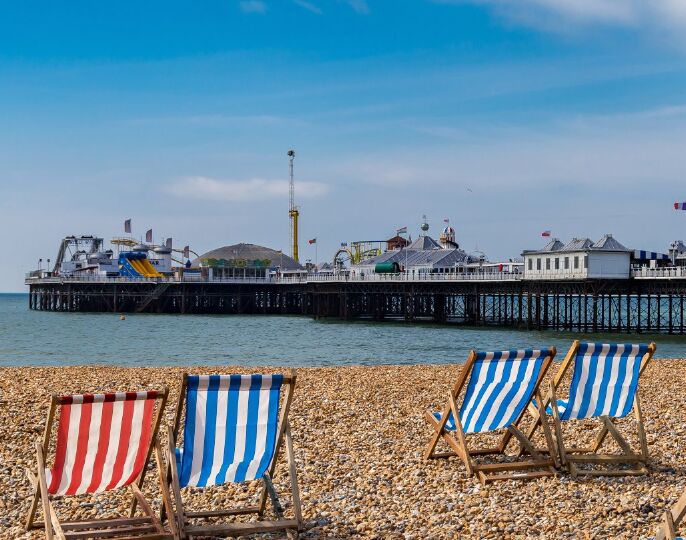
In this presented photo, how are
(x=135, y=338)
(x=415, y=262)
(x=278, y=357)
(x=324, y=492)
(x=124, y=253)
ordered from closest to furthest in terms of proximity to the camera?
(x=324, y=492) < (x=278, y=357) < (x=135, y=338) < (x=415, y=262) < (x=124, y=253)

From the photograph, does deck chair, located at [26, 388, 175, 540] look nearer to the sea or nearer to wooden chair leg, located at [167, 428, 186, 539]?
wooden chair leg, located at [167, 428, 186, 539]

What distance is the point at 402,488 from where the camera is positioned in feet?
18.7

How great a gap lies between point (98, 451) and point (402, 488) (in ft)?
6.75

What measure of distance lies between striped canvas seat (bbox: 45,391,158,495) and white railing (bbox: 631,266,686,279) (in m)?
33.2

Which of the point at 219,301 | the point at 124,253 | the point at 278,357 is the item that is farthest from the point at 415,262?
the point at 278,357

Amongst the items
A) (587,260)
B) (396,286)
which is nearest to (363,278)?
(396,286)

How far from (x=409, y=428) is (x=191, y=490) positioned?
2490 millimetres

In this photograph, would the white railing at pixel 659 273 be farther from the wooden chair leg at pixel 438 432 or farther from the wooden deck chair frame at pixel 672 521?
the wooden deck chair frame at pixel 672 521

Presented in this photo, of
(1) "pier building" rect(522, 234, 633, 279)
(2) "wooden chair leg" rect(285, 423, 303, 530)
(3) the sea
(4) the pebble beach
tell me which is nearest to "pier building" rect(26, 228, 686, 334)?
(1) "pier building" rect(522, 234, 633, 279)

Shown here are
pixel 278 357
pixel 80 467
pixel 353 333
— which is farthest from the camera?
pixel 353 333

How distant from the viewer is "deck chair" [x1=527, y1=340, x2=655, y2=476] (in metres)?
6.07

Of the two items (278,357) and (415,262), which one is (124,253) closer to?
(415,262)

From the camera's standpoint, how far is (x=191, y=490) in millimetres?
5793

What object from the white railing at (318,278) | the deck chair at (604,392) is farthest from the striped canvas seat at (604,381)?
the white railing at (318,278)
